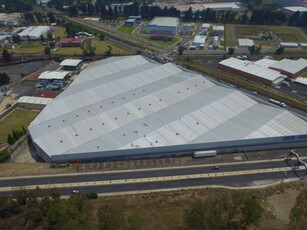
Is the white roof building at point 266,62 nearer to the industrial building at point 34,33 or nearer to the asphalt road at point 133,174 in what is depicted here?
the asphalt road at point 133,174

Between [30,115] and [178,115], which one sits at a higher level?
[178,115]

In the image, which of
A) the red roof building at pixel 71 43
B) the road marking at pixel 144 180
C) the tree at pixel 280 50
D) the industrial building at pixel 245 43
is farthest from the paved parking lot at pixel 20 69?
the tree at pixel 280 50

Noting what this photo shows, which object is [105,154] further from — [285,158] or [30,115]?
[285,158]

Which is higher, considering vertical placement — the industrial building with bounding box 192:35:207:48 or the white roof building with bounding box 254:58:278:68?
the white roof building with bounding box 254:58:278:68

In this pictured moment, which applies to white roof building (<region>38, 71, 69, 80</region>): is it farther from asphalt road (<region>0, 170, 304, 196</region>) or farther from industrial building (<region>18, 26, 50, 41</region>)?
industrial building (<region>18, 26, 50, 41</region>)

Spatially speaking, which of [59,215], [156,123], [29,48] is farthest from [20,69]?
[59,215]

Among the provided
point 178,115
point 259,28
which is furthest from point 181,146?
point 259,28

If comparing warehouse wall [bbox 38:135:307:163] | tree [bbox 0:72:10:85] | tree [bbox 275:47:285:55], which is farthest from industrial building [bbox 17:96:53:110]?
tree [bbox 275:47:285:55]
